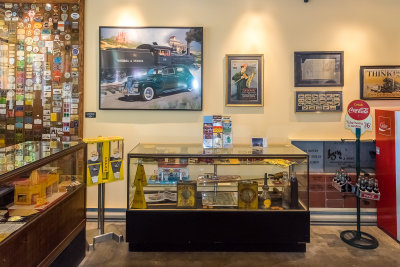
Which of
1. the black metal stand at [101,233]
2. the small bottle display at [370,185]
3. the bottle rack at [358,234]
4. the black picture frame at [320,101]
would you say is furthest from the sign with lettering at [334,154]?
the black metal stand at [101,233]

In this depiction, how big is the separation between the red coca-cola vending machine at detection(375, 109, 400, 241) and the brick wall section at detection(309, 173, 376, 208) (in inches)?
12.4

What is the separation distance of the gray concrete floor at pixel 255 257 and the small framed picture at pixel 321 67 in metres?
2.16

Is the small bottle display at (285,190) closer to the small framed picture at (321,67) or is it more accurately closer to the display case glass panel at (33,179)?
the small framed picture at (321,67)

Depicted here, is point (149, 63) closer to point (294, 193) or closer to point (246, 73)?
point (246, 73)

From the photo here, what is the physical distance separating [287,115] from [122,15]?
9.01 feet

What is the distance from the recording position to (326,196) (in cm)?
445

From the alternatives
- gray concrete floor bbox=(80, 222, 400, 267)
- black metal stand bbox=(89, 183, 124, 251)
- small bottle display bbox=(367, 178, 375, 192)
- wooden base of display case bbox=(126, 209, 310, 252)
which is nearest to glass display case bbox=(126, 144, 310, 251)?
wooden base of display case bbox=(126, 209, 310, 252)

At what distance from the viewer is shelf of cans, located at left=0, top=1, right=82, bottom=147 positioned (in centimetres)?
442

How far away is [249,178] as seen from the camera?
3.64 meters

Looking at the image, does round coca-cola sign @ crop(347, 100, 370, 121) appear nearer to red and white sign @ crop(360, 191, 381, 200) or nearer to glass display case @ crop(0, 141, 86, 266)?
red and white sign @ crop(360, 191, 381, 200)

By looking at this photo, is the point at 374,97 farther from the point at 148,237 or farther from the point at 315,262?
the point at 148,237

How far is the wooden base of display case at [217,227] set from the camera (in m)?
3.42

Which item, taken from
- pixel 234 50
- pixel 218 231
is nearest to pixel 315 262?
pixel 218 231

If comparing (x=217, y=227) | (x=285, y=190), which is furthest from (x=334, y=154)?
(x=217, y=227)
